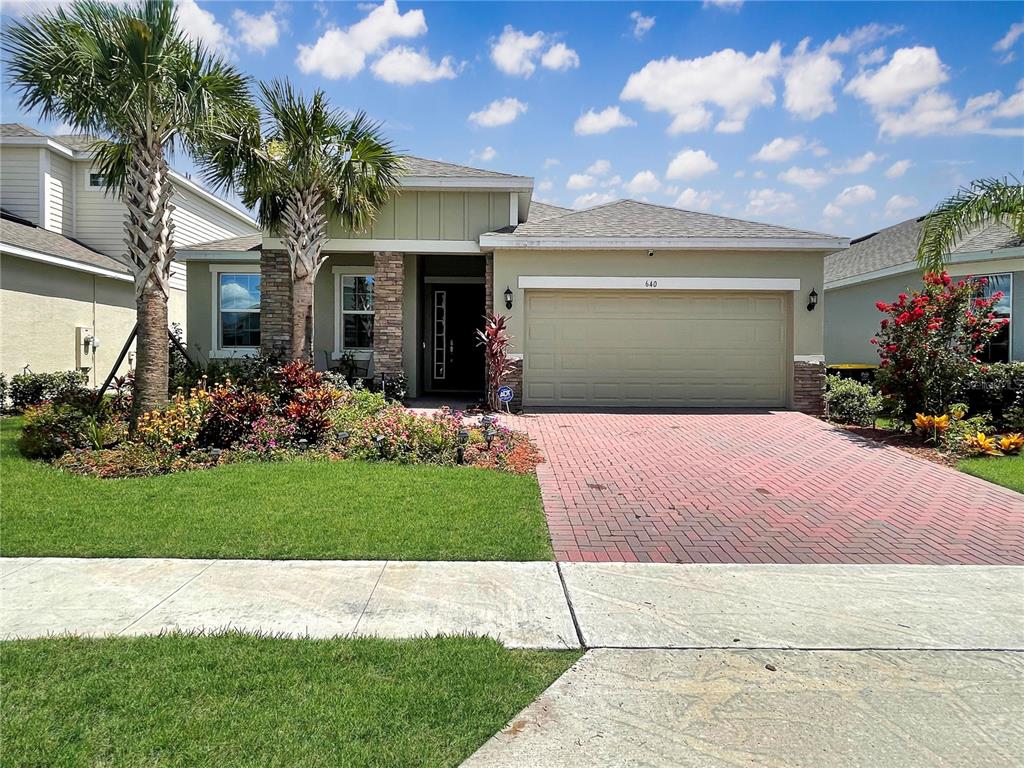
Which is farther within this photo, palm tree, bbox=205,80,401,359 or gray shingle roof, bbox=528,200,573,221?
gray shingle roof, bbox=528,200,573,221

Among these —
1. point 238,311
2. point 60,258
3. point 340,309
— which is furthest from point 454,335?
point 60,258

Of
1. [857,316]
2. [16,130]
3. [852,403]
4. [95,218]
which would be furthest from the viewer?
[857,316]

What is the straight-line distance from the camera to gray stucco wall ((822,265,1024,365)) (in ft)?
55.2

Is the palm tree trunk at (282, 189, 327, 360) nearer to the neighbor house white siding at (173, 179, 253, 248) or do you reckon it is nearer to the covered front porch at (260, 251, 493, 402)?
the covered front porch at (260, 251, 493, 402)

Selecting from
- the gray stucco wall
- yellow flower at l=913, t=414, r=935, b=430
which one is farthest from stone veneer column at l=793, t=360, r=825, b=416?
the gray stucco wall

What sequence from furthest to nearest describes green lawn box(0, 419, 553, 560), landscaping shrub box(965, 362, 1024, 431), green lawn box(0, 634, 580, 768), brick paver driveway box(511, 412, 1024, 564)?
landscaping shrub box(965, 362, 1024, 431) < brick paver driveway box(511, 412, 1024, 564) < green lawn box(0, 419, 553, 560) < green lawn box(0, 634, 580, 768)

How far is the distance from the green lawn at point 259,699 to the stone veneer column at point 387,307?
10128 millimetres

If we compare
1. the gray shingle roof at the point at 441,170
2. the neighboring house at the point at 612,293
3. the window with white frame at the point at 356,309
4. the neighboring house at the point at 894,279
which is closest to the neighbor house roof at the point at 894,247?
the neighboring house at the point at 894,279

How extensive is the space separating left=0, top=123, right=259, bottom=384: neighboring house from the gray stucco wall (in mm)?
18914

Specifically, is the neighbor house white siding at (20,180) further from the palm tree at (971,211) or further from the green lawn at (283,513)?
the palm tree at (971,211)

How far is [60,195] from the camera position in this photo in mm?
17453

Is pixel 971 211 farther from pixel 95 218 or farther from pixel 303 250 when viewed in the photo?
pixel 95 218

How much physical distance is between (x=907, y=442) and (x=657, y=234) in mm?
6040

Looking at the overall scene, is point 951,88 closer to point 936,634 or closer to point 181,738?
point 936,634
